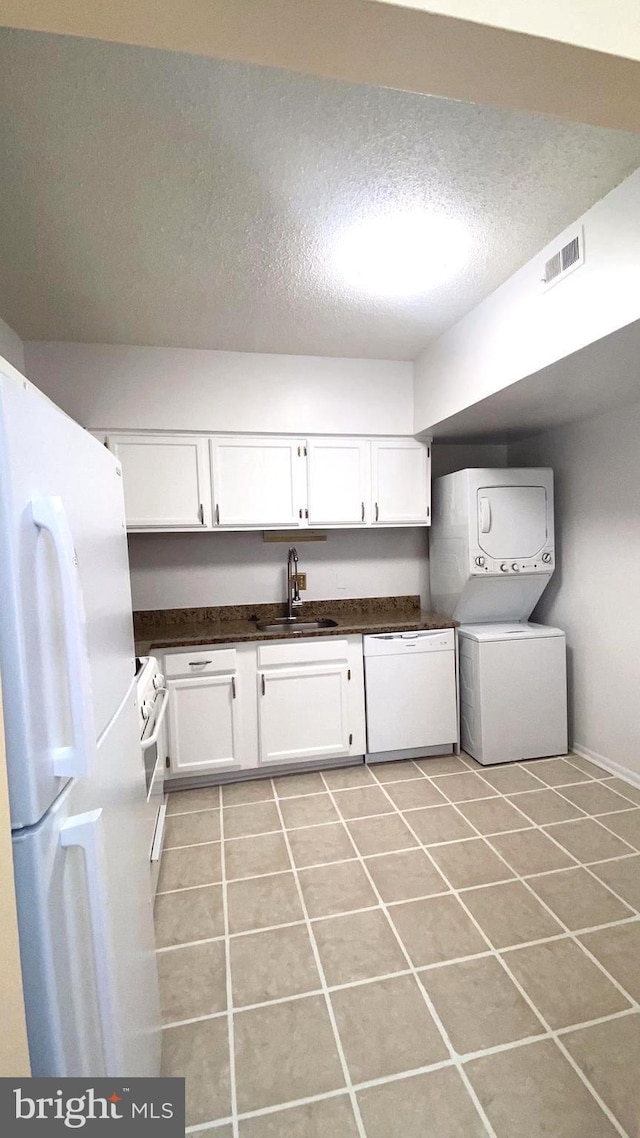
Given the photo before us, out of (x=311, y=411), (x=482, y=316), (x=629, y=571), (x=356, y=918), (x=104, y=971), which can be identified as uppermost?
(x=482, y=316)

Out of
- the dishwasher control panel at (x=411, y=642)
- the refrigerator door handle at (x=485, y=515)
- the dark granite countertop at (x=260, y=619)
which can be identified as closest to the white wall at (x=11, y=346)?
the dark granite countertop at (x=260, y=619)

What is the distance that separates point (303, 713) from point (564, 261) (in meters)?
2.44

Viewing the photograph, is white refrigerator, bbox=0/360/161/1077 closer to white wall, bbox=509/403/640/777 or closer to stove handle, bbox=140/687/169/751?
stove handle, bbox=140/687/169/751

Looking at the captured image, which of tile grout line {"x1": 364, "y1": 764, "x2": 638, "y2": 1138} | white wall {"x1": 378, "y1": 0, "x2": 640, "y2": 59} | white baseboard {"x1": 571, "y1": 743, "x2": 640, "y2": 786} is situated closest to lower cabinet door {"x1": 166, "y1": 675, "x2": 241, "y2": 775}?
tile grout line {"x1": 364, "y1": 764, "x2": 638, "y2": 1138}

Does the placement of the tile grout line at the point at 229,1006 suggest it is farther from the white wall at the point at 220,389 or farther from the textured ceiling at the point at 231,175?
the textured ceiling at the point at 231,175

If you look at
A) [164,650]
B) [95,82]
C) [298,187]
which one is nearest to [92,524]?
[95,82]

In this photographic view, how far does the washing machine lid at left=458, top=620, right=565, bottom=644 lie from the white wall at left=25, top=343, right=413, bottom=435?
1334 mm

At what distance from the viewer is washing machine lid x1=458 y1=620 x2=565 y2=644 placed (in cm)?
293

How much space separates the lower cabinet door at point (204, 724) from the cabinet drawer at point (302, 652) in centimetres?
22

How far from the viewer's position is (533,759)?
298 centimetres

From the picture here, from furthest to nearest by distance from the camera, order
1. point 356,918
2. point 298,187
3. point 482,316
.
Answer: point 482,316
point 356,918
point 298,187

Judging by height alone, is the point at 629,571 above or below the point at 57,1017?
above

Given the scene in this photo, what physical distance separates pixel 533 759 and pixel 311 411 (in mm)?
2518

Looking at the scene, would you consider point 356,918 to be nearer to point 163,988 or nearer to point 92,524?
point 163,988
